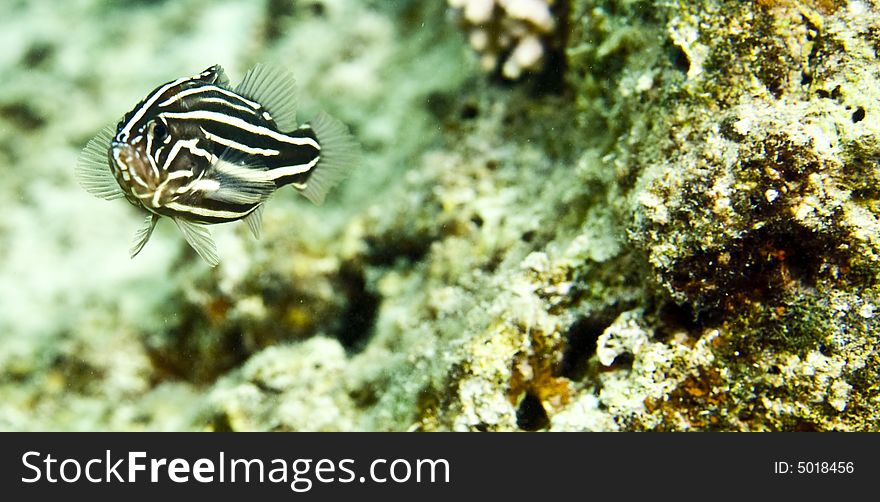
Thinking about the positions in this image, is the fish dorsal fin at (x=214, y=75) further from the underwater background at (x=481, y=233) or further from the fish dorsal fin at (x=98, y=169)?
the underwater background at (x=481, y=233)

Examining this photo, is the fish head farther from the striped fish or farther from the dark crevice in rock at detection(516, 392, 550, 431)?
the dark crevice in rock at detection(516, 392, 550, 431)

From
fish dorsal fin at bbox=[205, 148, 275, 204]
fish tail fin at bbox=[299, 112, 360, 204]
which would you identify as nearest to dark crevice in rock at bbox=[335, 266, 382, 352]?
fish tail fin at bbox=[299, 112, 360, 204]

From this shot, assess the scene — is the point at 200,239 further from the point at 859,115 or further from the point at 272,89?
the point at 859,115

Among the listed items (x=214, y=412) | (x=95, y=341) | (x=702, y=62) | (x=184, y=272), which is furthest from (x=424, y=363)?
(x=95, y=341)

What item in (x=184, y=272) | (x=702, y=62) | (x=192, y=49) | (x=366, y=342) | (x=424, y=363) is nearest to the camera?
(x=702, y=62)

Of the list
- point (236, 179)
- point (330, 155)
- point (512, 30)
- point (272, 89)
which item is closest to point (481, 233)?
point (330, 155)

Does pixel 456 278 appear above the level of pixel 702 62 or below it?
below

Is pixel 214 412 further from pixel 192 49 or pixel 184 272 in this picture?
pixel 192 49
